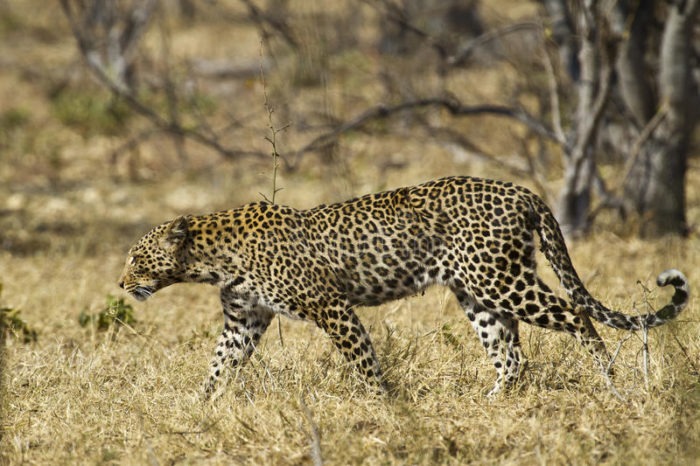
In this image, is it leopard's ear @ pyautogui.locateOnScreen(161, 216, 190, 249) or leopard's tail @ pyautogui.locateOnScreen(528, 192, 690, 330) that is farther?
leopard's ear @ pyautogui.locateOnScreen(161, 216, 190, 249)

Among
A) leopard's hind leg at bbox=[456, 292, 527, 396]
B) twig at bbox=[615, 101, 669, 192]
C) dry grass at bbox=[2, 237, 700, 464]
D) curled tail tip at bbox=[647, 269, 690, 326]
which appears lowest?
dry grass at bbox=[2, 237, 700, 464]

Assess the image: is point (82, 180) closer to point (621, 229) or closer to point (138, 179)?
point (138, 179)

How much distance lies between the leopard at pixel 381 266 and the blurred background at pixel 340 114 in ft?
1.71

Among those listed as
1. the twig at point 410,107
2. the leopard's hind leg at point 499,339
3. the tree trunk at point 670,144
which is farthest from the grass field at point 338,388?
the twig at point 410,107

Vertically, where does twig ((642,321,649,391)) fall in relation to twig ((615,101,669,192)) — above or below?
below

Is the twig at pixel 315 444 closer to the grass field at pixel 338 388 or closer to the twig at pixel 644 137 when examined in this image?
the grass field at pixel 338 388

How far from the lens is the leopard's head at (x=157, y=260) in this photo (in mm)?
5898

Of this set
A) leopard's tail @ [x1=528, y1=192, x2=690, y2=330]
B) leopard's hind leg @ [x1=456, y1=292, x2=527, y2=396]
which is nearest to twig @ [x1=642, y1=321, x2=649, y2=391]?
leopard's tail @ [x1=528, y1=192, x2=690, y2=330]

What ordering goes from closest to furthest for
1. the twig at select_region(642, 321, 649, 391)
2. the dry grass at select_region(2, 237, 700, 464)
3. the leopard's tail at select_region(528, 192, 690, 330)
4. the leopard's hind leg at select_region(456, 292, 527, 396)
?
the dry grass at select_region(2, 237, 700, 464), the twig at select_region(642, 321, 649, 391), the leopard's tail at select_region(528, 192, 690, 330), the leopard's hind leg at select_region(456, 292, 527, 396)

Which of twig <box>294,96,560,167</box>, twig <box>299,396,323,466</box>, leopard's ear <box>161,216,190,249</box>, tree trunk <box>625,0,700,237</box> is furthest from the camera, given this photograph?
tree trunk <box>625,0,700,237</box>

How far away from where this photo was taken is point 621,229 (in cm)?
1045

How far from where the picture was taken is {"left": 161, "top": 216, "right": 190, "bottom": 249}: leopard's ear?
5.86m

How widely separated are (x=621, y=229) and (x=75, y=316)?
17.9 ft

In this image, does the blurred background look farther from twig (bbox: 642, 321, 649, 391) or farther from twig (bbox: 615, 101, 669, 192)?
twig (bbox: 642, 321, 649, 391)
